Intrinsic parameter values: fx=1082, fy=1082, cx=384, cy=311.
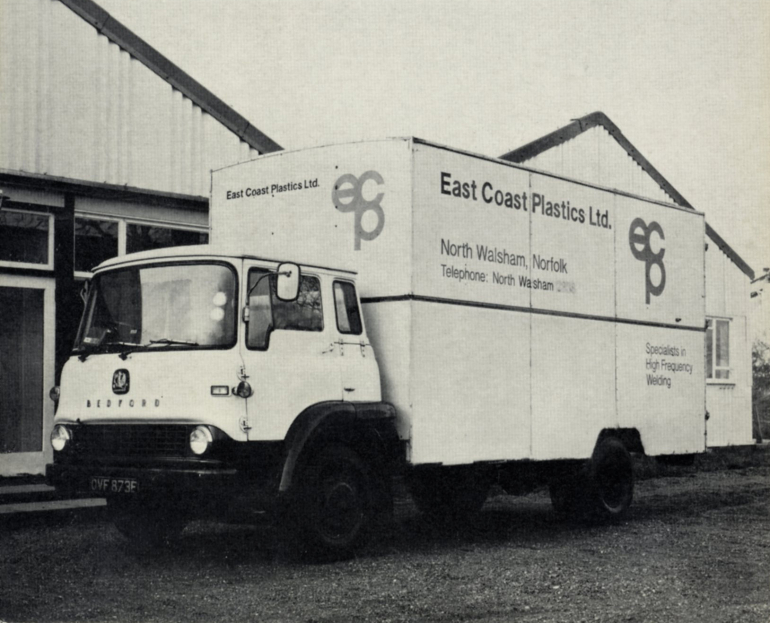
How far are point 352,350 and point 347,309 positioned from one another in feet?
1.21

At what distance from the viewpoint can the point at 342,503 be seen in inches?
346

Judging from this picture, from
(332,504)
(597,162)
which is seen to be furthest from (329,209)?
(597,162)

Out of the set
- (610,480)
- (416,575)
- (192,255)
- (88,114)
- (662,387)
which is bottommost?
(416,575)

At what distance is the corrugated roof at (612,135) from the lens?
20.6 meters

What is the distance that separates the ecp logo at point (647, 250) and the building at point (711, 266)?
315 inches

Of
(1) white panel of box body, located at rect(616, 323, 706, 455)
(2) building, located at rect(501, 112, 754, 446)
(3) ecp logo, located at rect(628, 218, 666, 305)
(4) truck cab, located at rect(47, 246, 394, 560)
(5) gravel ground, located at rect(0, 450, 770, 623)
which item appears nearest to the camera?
(5) gravel ground, located at rect(0, 450, 770, 623)

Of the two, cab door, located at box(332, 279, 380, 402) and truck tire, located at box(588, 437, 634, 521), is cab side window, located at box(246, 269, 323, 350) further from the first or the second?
truck tire, located at box(588, 437, 634, 521)

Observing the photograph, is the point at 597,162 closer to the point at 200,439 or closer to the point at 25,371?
the point at 25,371

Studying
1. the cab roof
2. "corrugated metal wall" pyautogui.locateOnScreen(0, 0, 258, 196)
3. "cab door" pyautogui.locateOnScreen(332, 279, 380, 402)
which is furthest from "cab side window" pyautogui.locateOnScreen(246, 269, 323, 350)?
"corrugated metal wall" pyautogui.locateOnScreen(0, 0, 258, 196)

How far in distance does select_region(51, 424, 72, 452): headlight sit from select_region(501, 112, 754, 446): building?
43.4 feet

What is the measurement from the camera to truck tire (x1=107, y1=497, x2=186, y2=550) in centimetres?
905

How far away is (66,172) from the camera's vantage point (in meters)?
13.4

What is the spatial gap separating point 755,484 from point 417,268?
9420 millimetres

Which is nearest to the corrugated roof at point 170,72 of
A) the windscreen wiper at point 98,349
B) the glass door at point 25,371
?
the glass door at point 25,371
